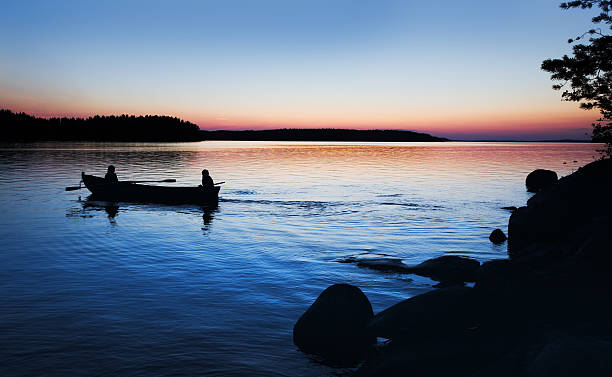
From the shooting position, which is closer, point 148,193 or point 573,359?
point 573,359

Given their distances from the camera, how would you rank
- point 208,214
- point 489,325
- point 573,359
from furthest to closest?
point 208,214, point 489,325, point 573,359

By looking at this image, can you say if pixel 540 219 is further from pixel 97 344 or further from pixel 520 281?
pixel 97 344

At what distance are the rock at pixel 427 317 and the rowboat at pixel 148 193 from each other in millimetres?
24085

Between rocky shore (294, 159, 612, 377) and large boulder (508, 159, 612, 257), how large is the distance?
5217mm

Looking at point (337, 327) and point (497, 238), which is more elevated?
point (337, 327)

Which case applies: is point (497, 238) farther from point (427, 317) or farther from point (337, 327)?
point (337, 327)

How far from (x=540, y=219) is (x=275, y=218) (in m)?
14.9

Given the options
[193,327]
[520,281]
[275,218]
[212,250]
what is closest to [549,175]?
[275,218]

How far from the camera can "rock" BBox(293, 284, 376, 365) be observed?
30.0 ft

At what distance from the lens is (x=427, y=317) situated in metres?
8.69

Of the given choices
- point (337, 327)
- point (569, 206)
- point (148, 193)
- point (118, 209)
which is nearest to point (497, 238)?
point (569, 206)

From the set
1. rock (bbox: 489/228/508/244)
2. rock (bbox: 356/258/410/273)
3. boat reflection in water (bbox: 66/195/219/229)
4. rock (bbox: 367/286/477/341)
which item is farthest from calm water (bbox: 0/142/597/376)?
rock (bbox: 367/286/477/341)

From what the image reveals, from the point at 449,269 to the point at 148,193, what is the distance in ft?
78.6

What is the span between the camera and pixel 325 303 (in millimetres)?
9273
